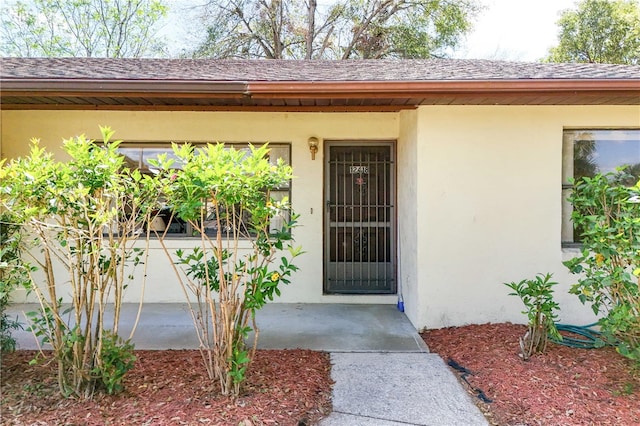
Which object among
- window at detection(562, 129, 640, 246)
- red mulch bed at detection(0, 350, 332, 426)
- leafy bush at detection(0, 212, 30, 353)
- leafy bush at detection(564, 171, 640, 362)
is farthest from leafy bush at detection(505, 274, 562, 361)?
leafy bush at detection(0, 212, 30, 353)

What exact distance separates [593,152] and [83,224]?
5.11 meters

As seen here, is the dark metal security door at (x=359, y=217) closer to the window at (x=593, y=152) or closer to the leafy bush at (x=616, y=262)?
the window at (x=593, y=152)

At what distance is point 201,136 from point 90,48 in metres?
15.5

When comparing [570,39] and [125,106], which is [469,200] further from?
[570,39]

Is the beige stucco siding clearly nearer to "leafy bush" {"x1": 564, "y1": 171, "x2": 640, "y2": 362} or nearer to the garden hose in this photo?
the garden hose

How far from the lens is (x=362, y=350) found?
3859mm

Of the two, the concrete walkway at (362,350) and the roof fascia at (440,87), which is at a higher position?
the roof fascia at (440,87)

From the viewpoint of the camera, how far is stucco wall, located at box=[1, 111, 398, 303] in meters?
5.48

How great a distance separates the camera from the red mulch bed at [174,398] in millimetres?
2535

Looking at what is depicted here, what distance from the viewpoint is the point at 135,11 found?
57.2ft

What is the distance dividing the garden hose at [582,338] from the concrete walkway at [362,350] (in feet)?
4.13

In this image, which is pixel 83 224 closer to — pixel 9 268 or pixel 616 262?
pixel 9 268

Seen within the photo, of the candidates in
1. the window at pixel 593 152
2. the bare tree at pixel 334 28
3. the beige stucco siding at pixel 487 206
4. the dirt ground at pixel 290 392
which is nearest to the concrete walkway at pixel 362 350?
the dirt ground at pixel 290 392

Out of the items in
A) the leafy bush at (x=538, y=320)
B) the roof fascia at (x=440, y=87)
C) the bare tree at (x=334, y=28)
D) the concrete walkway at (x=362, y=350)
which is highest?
the bare tree at (x=334, y=28)
